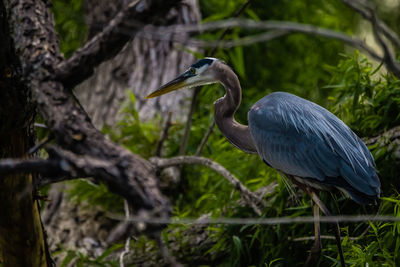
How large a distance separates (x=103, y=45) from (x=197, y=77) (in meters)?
0.94

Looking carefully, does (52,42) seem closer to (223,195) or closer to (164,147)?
(223,195)

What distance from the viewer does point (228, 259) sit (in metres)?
3.10

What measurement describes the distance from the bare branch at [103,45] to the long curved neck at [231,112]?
0.69 m

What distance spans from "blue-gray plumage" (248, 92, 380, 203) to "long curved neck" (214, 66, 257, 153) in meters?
0.12

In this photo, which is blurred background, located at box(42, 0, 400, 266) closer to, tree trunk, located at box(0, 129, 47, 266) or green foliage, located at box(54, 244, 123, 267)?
green foliage, located at box(54, 244, 123, 267)

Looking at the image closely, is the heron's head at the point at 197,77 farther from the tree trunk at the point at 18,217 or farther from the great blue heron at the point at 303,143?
the tree trunk at the point at 18,217

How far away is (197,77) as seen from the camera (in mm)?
3004

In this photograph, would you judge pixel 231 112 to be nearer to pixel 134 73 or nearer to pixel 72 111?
pixel 72 111

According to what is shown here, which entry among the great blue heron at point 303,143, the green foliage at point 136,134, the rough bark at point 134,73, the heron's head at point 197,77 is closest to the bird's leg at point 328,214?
the great blue heron at point 303,143

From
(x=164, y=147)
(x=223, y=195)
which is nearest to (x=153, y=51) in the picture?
(x=164, y=147)

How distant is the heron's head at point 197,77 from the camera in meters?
2.96

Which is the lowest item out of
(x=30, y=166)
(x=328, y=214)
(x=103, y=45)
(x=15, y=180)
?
(x=328, y=214)

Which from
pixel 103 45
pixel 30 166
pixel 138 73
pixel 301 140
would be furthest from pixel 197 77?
pixel 138 73

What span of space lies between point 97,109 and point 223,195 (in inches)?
65.1
